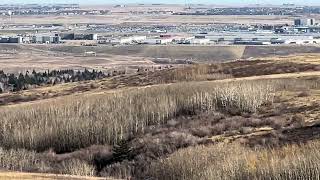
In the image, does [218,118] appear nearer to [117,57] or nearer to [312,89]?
[312,89]

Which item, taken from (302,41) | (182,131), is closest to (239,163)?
(182,131)

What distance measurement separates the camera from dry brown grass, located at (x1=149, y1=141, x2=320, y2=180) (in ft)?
116

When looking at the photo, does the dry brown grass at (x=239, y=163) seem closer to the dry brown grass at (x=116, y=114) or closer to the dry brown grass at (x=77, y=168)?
the dry brown grass at (x=77, y=168)

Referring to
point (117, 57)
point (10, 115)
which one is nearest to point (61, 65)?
point (117, 57)

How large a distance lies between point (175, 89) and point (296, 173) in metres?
32.6

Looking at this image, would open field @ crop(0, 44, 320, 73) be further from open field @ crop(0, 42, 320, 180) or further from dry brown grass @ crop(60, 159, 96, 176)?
dry brown grass @ crop(60, 159, 96, 176)

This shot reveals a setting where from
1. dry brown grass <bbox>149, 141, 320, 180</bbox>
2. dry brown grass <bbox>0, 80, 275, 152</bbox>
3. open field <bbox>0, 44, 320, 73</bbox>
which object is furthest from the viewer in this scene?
open field <bbox>0, 44, 320, 73</bbox>

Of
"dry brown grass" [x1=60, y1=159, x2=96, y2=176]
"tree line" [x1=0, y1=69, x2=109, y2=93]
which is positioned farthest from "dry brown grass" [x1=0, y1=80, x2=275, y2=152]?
"tree line" [x1=0, y1=69, x2=109, y2=93]

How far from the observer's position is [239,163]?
3916cm

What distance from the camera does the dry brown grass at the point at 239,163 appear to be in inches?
1394

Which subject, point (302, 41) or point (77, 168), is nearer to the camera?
point (77, 168)

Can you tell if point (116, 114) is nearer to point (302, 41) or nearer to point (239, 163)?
point (239, 163)

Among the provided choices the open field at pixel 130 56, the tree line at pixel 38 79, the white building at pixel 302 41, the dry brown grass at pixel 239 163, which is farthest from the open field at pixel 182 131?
the white building at pixel 302 41

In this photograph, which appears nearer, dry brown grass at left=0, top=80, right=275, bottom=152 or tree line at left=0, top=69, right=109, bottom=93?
dry brown grass at left=0, top=80, right=275, bottom=152
